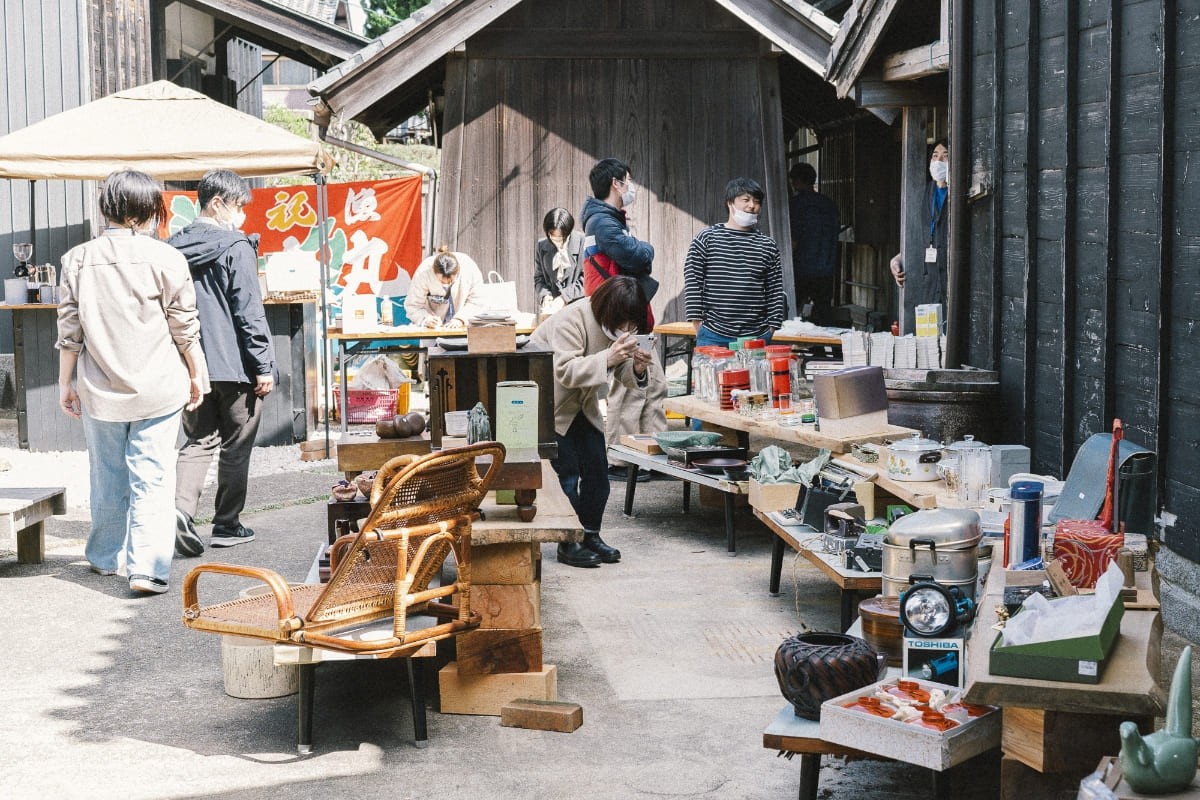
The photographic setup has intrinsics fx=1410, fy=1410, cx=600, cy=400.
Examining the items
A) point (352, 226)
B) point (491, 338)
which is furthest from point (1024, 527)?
point (352, 226)

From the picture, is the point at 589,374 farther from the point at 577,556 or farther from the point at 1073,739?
the point at 1073,739

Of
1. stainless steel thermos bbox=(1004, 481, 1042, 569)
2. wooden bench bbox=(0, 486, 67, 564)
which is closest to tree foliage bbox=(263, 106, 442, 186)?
wooden bench bbox=(0, 486, 67, 564)

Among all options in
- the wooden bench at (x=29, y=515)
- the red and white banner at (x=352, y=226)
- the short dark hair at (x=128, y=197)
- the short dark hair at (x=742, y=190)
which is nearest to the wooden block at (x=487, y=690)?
the short dark hair at (x=128, y=197)

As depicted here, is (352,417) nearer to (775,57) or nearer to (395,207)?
(395,207)

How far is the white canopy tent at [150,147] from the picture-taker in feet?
34.4

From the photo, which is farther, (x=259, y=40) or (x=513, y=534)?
(x=259, y=40)

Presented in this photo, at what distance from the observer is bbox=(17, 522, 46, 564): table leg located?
25.2ft

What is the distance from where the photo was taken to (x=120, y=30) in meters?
13.6

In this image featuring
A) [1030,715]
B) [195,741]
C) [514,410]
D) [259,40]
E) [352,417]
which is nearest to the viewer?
[1030,715]

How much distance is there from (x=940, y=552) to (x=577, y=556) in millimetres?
3138

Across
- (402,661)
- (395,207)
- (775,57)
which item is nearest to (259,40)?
(395,207)

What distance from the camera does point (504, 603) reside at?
517 cm

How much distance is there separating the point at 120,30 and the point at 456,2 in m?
3.47

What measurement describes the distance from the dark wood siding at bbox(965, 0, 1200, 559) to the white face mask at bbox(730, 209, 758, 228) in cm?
143
